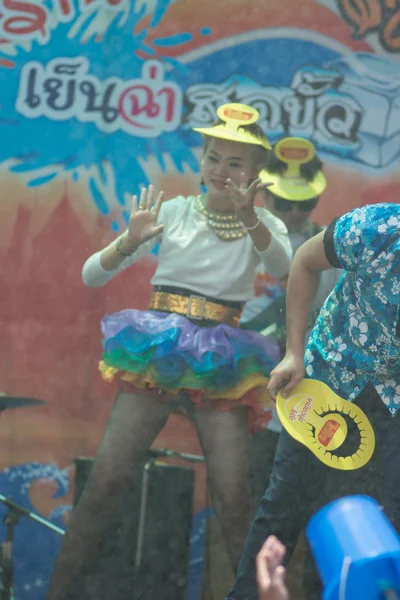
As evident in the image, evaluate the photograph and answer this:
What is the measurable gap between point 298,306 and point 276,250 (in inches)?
15.1

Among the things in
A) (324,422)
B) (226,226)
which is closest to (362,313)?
(324,422)

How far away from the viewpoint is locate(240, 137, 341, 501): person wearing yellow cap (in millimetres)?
2510

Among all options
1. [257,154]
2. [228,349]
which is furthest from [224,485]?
[257,154]

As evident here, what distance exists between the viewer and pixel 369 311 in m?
1.94

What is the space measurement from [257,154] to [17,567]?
1342mm

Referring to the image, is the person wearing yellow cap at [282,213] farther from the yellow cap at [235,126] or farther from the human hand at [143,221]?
the human hand at [143,221]

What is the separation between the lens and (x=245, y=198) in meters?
2.36

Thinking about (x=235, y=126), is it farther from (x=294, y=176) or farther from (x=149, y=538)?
(x=149, y=538)

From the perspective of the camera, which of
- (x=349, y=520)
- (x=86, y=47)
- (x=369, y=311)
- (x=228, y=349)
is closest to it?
(x=349, y=520)

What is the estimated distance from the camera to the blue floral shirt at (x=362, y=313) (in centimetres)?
188

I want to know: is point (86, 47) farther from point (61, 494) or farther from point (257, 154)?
point (61, 494)

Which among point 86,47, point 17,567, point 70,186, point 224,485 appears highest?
point 86,47

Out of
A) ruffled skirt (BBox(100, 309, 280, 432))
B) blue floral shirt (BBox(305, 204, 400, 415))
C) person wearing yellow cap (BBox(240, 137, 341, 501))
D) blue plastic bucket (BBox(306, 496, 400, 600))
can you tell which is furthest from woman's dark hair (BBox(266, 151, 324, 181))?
blue plastic bucket (BBox(306, 496, 400, 600))

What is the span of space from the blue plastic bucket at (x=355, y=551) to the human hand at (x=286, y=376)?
754 mm
